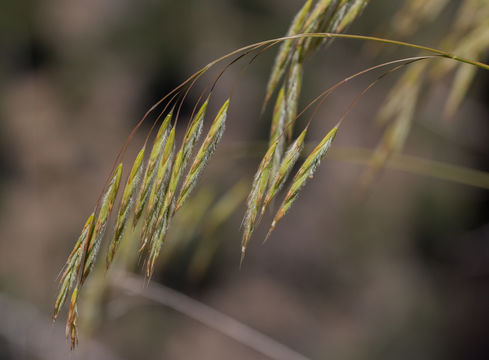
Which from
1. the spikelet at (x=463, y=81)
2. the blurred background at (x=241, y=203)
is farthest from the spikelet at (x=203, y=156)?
the blurred background at (x=241, y=203)

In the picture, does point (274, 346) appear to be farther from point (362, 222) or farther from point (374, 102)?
point (374, 102)

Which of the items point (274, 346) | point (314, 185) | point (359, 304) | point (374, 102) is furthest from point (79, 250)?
point (374, 102)

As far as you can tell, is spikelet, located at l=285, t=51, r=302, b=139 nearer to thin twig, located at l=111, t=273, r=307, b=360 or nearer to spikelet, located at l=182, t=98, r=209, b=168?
spikelet, located at l=182, t=98, r=209, b=168

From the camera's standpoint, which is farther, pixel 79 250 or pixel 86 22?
pixel 86 22

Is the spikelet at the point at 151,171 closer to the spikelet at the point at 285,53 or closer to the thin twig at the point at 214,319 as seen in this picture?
the spikelet at the point at 285,53

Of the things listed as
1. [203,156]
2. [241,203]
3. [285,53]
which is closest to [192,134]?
[203,156]

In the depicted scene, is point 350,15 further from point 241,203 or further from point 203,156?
point 241,203

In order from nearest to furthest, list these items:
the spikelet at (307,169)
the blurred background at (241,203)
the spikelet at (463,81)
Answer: the spikelet at (307,169) → the spikelet at (463,81) → the blurred background at (241,203)
